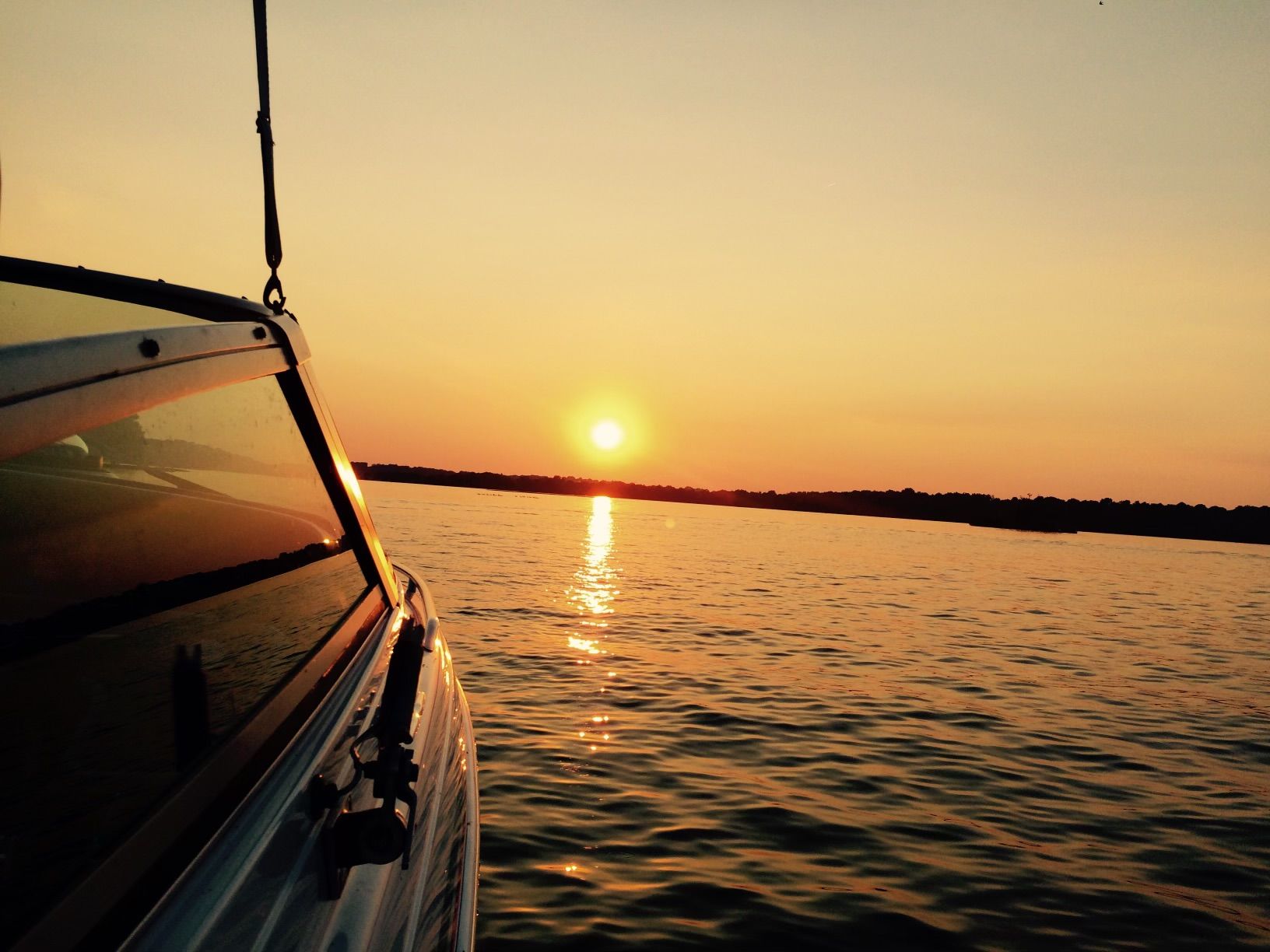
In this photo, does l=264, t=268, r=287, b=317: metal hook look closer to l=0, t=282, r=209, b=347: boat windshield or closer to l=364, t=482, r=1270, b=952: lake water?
l=0, t=282, r=209, b=347: boat windshield

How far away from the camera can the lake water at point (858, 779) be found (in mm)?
5164

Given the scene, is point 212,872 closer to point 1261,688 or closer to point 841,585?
point 1261,688

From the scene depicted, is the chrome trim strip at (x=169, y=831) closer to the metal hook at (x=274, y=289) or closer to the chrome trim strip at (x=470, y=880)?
the chrome trim strip at (x=470, y=880)

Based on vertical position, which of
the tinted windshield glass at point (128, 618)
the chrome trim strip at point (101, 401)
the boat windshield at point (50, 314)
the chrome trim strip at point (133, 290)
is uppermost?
the chrome trim strip at point (133, 290)

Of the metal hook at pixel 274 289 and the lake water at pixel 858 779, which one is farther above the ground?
the metal hook at pixel 274 289

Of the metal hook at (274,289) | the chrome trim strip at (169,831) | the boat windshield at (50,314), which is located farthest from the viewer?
the metal hook at (274,289)

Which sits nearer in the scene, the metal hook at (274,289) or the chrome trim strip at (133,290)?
the chrome trim strip at (133,290)

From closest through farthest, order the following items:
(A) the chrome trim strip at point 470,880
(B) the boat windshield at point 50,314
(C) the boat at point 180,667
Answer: (C) the boat at point 180,667
(B) the boat windshield at point 50,314
(A) the chrome trim strip at point 470,880

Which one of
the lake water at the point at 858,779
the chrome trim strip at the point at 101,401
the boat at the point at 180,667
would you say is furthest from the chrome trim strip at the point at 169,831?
the lake water at the point at 858,779

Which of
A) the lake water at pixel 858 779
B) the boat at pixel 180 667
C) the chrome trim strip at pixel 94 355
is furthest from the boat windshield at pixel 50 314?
the lake water at pixel 858 779

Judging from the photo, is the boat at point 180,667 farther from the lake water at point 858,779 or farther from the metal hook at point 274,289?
the lake water at point 858,779

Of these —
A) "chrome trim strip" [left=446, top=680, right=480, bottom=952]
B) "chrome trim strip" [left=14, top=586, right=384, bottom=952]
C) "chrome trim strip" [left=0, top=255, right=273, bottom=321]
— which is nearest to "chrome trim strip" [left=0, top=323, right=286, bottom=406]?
"chrome trim strip" [left=0, top=255, right=273, bottom=321]

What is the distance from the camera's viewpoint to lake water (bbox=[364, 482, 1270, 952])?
516cm

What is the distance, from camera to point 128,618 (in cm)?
139
